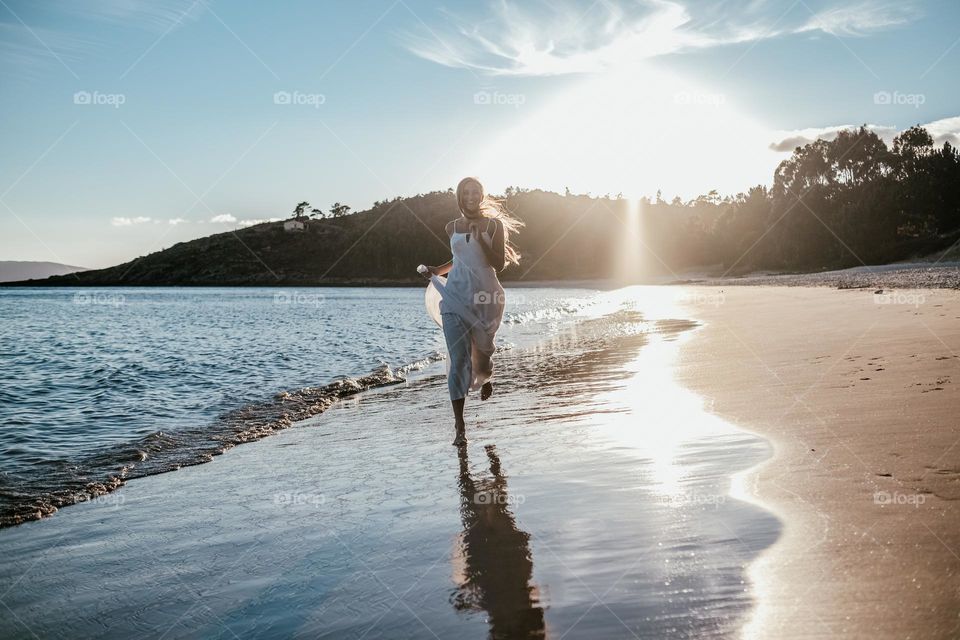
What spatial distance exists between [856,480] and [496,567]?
2.08 metres

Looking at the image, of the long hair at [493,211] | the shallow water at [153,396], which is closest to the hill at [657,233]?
the long hair at [493,211]

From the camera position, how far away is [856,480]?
364cm

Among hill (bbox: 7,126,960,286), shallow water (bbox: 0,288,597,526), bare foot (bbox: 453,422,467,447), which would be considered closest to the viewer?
bare foot (bbox: 453,422,467,447)

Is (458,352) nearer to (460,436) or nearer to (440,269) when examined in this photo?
(460,436)

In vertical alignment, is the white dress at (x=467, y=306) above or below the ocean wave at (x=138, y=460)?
above

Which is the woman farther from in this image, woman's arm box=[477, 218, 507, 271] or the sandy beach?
the sandy beach

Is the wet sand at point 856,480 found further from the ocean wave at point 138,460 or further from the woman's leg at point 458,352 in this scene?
the ocean wave at point 138,460

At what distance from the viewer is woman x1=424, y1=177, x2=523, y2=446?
20.3ft

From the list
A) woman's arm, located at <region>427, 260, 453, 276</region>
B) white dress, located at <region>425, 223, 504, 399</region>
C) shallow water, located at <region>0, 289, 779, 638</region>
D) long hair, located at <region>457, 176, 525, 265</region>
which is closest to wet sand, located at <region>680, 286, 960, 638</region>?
shallow water, located at <region>0, 289, 779, 638</region>

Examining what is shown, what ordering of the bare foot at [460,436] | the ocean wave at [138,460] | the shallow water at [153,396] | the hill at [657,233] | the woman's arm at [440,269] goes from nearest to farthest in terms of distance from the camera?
the ocean wave at [138,460], the bare foot at [460,436], the shallow water at [153,396], the woman's arm at [440,269], the hill at [657,233]

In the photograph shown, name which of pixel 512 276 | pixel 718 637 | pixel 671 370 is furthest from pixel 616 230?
pixel 718 637

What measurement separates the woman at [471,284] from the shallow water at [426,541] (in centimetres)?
70

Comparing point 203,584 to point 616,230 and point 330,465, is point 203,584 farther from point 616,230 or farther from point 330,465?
point 616,230

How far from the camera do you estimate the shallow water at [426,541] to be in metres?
2.62
